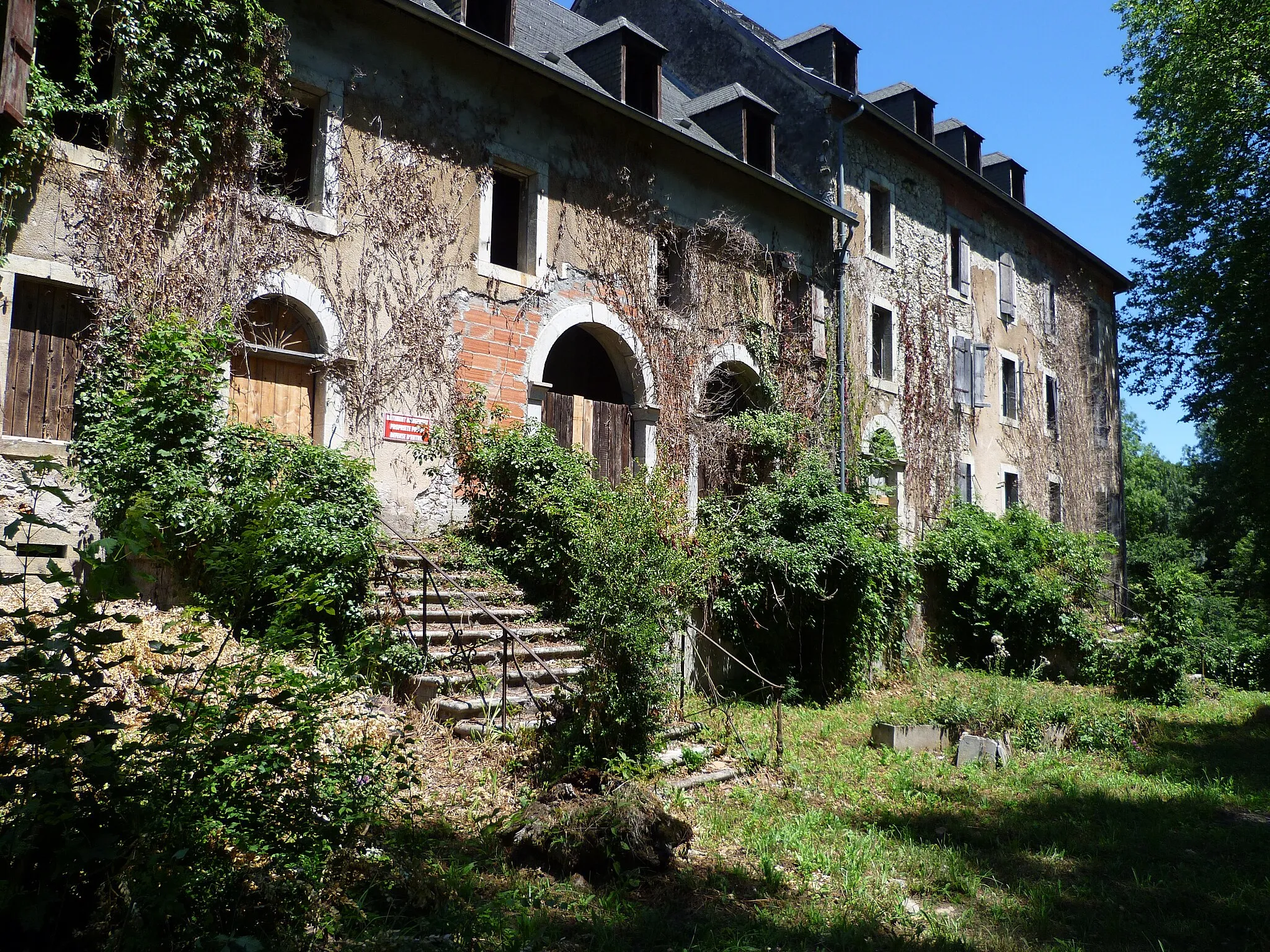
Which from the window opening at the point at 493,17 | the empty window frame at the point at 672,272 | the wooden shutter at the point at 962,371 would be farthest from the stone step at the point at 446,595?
the wooden shutter at the point at 962,371

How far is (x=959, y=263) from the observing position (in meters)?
19.3

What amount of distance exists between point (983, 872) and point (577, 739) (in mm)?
2576

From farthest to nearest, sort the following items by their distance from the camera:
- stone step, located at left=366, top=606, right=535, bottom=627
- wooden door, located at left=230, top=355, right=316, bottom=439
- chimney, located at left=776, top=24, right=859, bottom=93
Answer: chimney, located at left=776, top=24, right=859, bottom=93
wooden door, located at left=230, top=355, right=316, bottom=439
stone step, located at left=366, top=606, right=535, bottom=627

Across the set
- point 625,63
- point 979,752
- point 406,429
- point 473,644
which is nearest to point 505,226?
point 625,63

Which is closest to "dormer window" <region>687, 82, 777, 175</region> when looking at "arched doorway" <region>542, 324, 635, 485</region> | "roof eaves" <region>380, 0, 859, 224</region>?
"roof eaves" <region>380, 0, 859, 224</region>

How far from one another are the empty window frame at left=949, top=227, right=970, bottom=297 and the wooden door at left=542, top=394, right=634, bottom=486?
9970mm

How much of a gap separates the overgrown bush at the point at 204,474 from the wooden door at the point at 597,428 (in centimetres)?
391

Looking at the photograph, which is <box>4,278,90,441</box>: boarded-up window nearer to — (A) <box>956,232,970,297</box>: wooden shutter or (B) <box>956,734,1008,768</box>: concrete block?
(B) <box>956,734,1008,768</box>: concrete block

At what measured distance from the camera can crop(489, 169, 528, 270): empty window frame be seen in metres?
11.5

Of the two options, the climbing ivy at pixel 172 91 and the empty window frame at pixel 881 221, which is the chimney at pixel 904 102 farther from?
the climbing ivy at pixel 172 91

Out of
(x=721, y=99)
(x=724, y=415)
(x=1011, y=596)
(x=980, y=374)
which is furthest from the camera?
(x=980, y=374)

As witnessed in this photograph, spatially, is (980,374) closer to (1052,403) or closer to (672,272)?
(1052,403)

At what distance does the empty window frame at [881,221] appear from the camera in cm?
1712

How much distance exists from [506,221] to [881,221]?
8154mm
